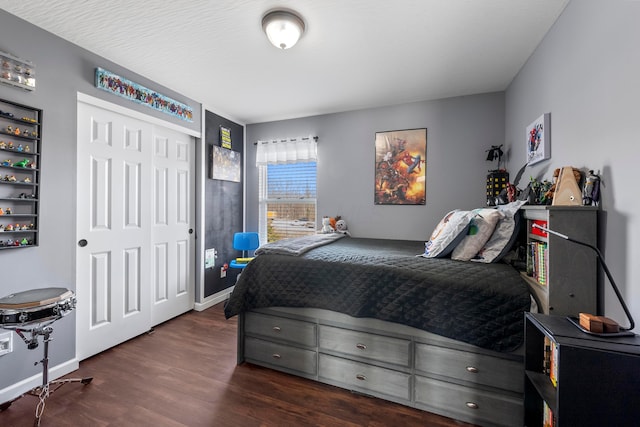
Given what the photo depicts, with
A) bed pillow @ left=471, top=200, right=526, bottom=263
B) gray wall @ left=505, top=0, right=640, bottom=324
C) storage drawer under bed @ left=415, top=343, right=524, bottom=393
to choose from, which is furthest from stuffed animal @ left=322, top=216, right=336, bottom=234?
gray wall @ left=505, top=0, right=640, bottom=324

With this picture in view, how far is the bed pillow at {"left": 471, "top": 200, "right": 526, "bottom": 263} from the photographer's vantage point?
184 centimetres

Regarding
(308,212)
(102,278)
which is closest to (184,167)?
(102,278)

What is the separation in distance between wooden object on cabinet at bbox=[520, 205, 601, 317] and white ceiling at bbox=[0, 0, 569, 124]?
136 cm

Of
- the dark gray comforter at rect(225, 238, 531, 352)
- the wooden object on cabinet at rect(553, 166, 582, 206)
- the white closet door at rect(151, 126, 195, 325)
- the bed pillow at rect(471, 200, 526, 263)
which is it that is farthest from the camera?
the white closet door at rect(151, 126, 195, 325)

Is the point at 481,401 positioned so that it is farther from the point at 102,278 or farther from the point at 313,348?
the point at 102,278

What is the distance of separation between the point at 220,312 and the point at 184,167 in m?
1.82

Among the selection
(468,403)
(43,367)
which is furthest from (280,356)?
(43,367)

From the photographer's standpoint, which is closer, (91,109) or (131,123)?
(91,109)

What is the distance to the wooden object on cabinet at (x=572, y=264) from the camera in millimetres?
1310

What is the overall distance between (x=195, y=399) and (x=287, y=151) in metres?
2.98

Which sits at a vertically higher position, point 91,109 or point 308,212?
Answer: point 91,109

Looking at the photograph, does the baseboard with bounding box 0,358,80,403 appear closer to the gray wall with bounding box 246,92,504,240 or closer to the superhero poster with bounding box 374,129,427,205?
the gray wall with bounding box 246,92,504,240

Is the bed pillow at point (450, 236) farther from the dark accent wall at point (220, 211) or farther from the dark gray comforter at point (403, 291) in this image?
the dark accent wall at point (220, 211)

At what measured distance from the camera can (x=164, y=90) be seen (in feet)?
9.56
